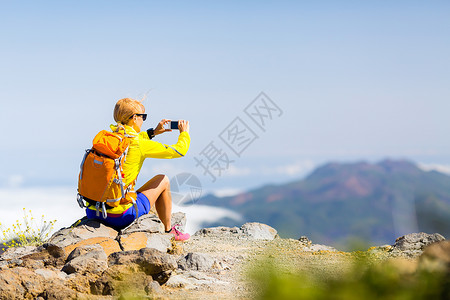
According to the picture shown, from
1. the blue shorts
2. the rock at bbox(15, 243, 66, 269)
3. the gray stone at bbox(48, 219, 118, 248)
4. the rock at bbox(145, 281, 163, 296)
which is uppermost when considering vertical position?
the blue shorts

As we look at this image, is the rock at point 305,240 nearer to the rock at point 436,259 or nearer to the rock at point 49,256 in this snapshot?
the rock at point 49,256

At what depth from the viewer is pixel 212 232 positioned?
10.9 meters

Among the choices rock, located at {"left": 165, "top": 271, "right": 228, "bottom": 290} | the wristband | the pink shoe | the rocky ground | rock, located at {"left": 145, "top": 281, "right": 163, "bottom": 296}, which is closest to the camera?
rock, located at {"left": 145, "top": 281, "right": 163, "bottom": 296}

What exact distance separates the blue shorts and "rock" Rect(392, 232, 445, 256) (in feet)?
13.6

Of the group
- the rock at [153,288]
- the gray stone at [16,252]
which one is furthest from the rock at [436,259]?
the gray stone at [16,252]

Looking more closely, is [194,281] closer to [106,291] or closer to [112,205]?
[106,291]

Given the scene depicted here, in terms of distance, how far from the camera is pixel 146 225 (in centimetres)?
846

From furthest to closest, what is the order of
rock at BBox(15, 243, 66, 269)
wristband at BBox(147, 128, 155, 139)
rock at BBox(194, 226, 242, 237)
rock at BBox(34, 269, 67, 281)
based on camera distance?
rock at BBox(194, 226, 242, 237), wristband at BBox(147, 128, 155, 139), rock at BBox(15, 243, 66, 269), rock at BBox(34, 269, 67, 281)

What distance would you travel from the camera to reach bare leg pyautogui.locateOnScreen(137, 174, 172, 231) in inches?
342

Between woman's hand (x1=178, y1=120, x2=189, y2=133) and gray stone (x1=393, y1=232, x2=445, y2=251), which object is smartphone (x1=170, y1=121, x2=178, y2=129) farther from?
gray stone (x1=393, y1=232, x2=445, y2=251)

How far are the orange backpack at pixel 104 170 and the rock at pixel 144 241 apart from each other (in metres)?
0.51

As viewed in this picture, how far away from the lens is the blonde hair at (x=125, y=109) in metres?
8.12

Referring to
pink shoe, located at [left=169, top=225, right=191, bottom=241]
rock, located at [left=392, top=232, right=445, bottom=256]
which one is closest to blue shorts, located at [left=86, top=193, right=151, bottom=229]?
pink shoe, located at [left=169, top=225, right=191, bottom=241]

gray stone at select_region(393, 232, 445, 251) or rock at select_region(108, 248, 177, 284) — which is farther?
gray stone at select_region(393, 232, 445, 251)
